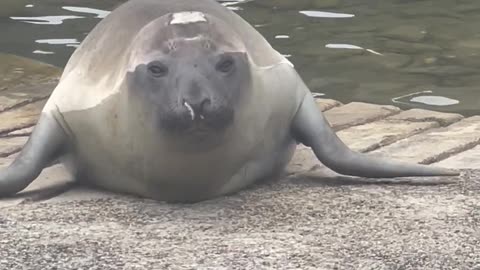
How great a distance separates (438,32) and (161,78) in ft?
15.7

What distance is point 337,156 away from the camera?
4.45m

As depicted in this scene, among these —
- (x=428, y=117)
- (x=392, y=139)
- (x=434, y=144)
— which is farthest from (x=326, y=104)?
(x=434, y=144)

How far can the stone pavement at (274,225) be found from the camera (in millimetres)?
3496

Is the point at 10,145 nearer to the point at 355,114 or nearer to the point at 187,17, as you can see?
the point at 187,17

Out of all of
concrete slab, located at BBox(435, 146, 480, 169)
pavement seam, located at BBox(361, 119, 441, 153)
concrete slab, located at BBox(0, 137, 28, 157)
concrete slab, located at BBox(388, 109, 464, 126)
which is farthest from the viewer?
concrete slab, located at BBox(388, 109, 464, 126)

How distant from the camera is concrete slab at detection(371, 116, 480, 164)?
4875mm

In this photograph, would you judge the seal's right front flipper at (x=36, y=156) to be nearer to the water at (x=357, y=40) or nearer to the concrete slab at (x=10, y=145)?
the concrete slab at (x=10, y=145)

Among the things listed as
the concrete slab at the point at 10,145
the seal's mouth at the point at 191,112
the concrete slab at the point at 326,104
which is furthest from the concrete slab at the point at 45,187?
the concrete slab at the point at 326,104

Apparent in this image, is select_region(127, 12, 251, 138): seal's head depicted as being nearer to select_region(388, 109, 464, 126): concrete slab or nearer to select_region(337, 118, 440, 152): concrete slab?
select_region(337, 118, 440, 152): concrete slab

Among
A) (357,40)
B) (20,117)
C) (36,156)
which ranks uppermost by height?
(36,156)

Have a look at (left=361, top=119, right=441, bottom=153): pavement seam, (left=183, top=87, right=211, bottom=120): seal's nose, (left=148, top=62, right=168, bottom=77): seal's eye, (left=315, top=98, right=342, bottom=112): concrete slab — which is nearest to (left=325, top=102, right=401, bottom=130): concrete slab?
(left=315, top=98, right=342, bottom=112): concrete slab

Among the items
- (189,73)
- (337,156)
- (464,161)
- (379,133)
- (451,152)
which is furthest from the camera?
(379,133)

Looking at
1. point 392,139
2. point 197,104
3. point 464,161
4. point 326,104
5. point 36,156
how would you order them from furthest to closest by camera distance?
1. point 326,104
2. point 392,139
3. point 464,161
4. point 36,156
5. point 197,104

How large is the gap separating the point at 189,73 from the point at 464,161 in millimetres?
1364
